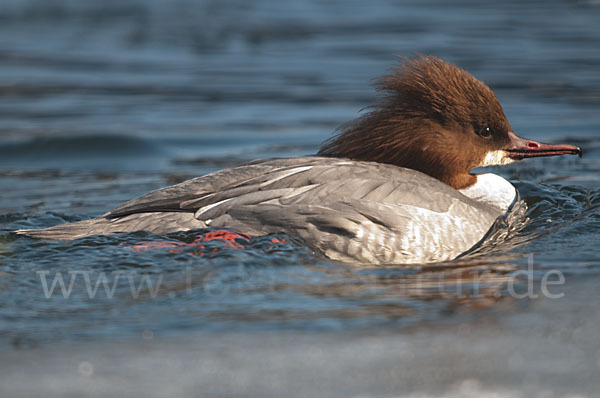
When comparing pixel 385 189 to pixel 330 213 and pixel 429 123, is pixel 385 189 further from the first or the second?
pixel 429 123

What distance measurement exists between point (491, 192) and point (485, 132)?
0.41 metres

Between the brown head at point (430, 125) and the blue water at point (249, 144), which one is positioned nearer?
the blue water at point (249, 144)

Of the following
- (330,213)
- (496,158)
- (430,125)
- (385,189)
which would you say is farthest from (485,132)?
(330,213)

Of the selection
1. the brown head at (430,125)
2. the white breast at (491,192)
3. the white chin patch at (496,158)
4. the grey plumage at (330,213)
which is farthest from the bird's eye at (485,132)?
the grey plumage at (330,213)

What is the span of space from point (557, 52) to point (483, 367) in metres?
9.11

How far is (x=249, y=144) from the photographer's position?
851 centimetres

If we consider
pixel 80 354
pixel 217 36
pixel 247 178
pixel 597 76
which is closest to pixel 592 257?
pixel 247 178

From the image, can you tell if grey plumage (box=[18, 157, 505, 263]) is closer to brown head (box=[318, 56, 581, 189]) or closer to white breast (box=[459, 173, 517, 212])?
brown head (box=[318, 56, 581, 189])

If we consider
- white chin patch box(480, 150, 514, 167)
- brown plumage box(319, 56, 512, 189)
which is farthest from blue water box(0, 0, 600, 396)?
white chin patch box(480, 150, 514, 167)

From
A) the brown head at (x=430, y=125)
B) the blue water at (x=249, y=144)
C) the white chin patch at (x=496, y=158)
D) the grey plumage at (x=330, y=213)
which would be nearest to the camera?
the blue water at (x=249, y=144)

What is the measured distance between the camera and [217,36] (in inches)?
495

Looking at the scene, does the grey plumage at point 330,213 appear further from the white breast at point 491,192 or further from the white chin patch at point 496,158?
the white chin patch at point 496,158

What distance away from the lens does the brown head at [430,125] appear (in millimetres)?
5188

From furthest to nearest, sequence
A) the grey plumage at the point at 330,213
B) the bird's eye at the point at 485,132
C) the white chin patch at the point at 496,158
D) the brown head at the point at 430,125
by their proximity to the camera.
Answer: the white chin patch at the point at 496,158, the bird's eye at the point at 485,132, the brown head at the point at 430,125, the grey plumage at the point at 330,213
